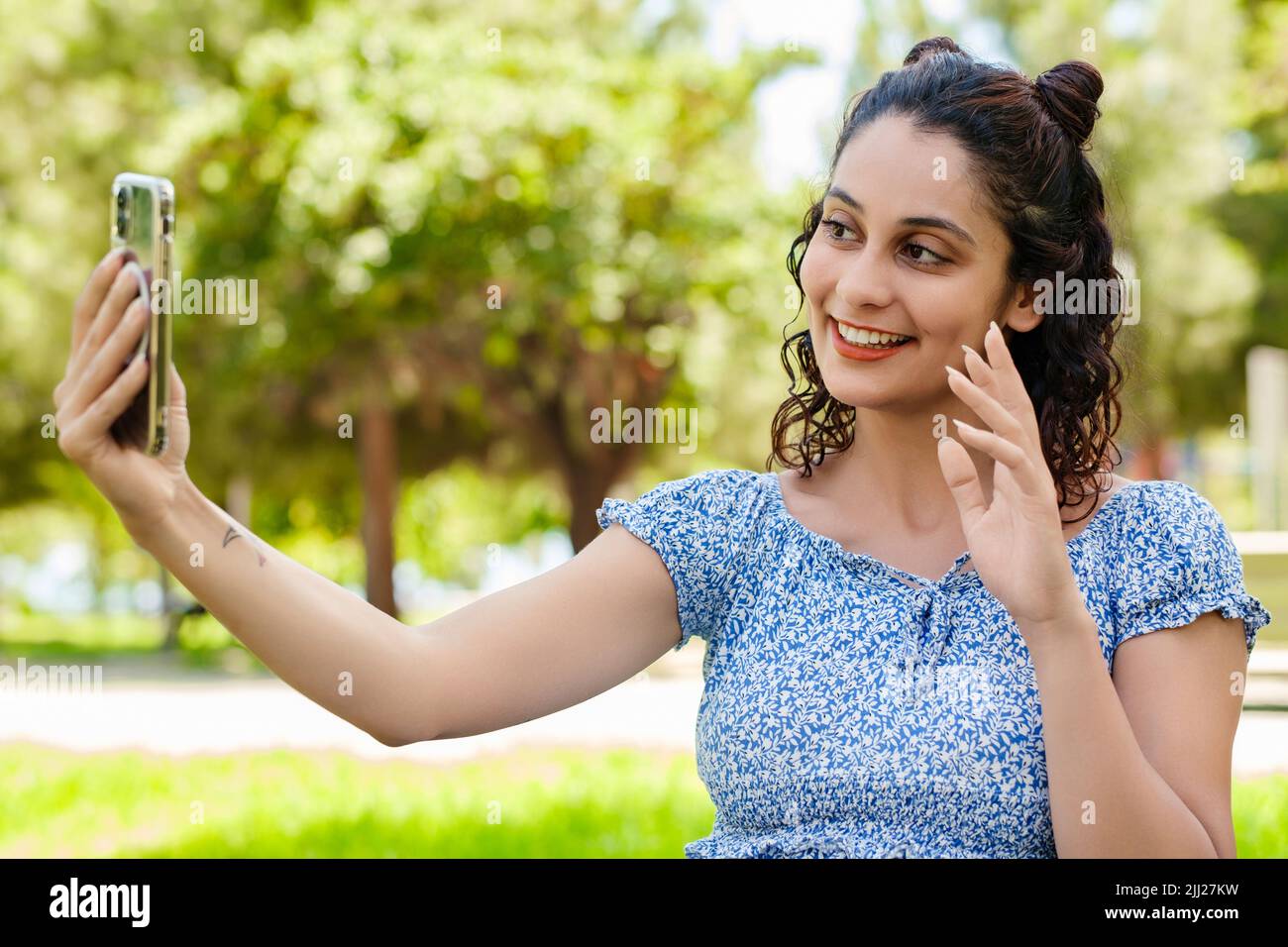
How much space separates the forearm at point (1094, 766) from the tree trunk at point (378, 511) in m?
13.8

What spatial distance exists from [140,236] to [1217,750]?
5.07ft

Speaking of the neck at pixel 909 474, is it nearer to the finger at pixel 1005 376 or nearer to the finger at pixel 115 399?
the finger at pixel 1005 376

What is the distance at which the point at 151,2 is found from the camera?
1454 centimetres

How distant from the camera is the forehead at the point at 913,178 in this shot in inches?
86.0

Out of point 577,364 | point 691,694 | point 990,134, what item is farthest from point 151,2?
point 990,134

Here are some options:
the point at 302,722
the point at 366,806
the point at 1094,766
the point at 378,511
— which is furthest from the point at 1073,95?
the point at 378,511

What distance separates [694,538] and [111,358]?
0.98m

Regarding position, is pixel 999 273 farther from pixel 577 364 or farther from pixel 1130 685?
pixel 577 364

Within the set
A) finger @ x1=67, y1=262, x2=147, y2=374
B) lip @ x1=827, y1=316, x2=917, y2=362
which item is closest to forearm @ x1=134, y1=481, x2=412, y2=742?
finger @ x1=67, y1=262, x2=147, y2=374

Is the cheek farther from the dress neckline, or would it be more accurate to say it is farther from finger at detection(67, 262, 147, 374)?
finger at detection(67, 262, 147, 374)

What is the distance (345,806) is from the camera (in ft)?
18.1

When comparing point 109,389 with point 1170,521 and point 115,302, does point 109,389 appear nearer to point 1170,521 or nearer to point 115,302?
point 115,302

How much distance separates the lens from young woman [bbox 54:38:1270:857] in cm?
188

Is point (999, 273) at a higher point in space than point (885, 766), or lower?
Result: higher
